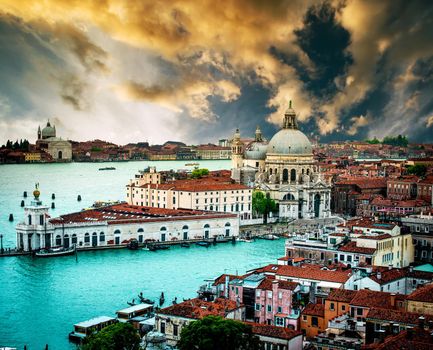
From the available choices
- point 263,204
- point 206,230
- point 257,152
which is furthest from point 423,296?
point 257,152

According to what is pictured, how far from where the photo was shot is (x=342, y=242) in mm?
15039

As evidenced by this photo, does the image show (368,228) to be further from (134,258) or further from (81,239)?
(81,239)

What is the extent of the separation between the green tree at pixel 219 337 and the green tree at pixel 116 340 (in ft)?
1.92

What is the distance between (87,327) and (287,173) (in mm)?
21039

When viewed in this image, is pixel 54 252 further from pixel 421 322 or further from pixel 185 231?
pixel 421 322

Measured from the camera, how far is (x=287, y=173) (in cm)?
3216

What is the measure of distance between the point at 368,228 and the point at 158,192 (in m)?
13.4

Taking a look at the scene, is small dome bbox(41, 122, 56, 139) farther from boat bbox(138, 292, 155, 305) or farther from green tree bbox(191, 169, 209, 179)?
boat bbox(138, 292, 155, 305)

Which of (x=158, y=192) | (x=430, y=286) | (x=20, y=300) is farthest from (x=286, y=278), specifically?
(x=158, y=192)

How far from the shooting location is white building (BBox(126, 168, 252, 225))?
26641 mm

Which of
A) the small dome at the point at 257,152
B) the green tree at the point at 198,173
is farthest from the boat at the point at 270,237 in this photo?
the small dome at the point at 257,152

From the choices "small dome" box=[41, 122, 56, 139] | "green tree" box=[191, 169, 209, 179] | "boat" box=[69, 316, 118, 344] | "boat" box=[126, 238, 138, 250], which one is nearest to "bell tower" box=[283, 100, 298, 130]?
"green tree" box=[191, 169, 209, 179]

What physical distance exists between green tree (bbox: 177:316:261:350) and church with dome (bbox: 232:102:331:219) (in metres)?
20.5

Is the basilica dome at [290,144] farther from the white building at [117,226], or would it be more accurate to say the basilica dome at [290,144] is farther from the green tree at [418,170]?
the green tree at [418,170]
